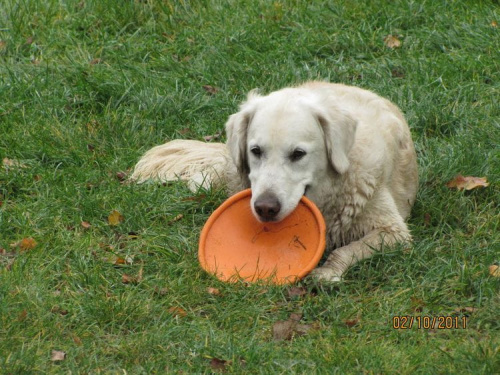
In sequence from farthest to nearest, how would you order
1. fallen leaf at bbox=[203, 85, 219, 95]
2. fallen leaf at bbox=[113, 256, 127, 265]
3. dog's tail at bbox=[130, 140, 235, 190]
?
fallen leaf at bbox=[203, 85, 219, 95], dog's tail at bbox=[130, 140, 235, 190], fallen leaf at bbox=[113, 256, 127, 265]

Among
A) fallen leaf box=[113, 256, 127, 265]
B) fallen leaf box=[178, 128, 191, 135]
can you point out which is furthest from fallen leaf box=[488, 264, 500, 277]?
fallen leaf box=[178, 128, 191, 135]

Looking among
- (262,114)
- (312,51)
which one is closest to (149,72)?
(312,51)

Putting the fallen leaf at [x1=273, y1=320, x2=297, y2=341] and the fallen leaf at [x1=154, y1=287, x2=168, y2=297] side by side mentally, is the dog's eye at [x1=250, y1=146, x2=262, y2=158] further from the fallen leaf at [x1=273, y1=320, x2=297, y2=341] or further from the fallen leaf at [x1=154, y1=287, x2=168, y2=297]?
the fallen leaf at [x1=273, y1=320, x2=297, y2=341]

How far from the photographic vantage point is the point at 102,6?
31.0ft

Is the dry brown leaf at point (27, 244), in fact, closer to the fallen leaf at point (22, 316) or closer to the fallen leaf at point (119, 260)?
the fallen leaf at point (119, 260)

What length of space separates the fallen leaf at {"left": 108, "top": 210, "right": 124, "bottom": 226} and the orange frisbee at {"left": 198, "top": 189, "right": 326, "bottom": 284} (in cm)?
78

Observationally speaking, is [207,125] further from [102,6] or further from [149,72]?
[102,6]

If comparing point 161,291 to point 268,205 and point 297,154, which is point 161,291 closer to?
point 268,205

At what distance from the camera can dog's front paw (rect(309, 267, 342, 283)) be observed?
18.9 ft

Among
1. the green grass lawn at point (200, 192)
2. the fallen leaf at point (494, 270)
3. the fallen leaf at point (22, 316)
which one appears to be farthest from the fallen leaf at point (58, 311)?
the fallen leaf at point (494, 270)

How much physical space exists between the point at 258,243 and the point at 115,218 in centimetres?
114

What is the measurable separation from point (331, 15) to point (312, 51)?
48 centimetres

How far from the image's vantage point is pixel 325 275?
5.80 meters
